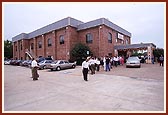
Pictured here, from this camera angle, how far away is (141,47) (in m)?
26.4

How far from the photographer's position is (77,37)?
28703mm

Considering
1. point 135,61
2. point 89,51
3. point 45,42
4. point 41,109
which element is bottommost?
point 41,109

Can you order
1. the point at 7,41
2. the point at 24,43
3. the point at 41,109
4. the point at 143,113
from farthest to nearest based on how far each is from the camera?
the point at 7,41 → the point at 24,43 → the point at 41,109 → the point at 143,113

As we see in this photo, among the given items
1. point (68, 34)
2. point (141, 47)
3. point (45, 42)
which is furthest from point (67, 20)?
point (141, 47)

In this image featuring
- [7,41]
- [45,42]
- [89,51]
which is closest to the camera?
[89,51]

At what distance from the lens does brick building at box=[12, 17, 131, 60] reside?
25.2 metres

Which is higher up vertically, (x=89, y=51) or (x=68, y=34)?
(x=68, y=34)

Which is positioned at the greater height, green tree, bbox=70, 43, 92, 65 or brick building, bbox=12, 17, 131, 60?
brick building, bbox=12, 17, 131, 60

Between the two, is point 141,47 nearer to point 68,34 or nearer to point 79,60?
point 79,60

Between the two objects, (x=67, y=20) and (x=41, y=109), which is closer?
(x=41, y=109)

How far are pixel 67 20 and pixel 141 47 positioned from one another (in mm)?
13724

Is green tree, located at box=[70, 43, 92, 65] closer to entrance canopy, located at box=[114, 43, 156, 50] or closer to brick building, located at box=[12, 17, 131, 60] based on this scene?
brick building, located at box=[12, 17, 131, 60]

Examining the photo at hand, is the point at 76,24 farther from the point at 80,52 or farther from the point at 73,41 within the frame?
the point at 80,52

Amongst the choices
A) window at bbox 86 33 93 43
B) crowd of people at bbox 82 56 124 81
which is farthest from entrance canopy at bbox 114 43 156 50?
crowd of people at bbox 82 56 124 81
